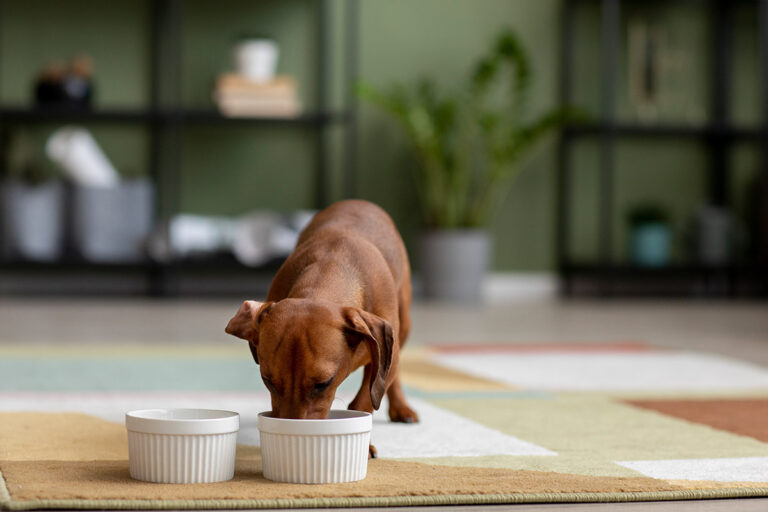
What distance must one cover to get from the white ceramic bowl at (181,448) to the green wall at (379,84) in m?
3.82

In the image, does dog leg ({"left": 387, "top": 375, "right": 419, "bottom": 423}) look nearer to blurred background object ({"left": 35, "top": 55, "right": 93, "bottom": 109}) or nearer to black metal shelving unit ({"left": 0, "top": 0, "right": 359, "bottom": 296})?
black metal shelving unit ({"left": 0, "top": 0, "right": 359, "bottom": 296})

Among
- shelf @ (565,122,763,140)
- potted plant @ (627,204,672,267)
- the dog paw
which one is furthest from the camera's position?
potted plant @ (627,204,672,267)

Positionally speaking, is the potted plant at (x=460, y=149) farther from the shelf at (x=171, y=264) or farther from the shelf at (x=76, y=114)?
the shelf at (x=76, y=114)

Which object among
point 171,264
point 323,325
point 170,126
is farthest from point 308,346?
point 170,126

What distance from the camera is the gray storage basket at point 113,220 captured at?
15.1 feet

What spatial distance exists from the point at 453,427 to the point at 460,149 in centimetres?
330

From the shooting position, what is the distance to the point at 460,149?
4.92 metres

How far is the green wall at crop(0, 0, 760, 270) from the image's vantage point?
4.96m

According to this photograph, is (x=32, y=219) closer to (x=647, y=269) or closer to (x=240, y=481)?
(x=647, y=269)

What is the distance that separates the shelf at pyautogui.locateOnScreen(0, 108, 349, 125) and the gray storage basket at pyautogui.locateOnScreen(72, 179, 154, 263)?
28cm

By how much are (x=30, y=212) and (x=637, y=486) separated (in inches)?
149

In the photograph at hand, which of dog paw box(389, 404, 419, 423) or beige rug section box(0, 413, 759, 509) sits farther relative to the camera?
dog paw box(389, 404, 419, 423)

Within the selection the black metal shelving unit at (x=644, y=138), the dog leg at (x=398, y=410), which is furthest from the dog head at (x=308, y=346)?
the black metal shelving unit at (x=644, y=138)

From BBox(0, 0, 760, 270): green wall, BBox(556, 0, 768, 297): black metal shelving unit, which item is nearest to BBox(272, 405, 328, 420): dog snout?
BBox(0, 0, 760, 270): green wall
